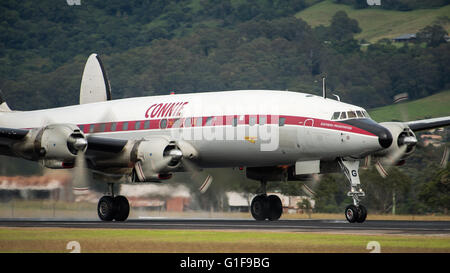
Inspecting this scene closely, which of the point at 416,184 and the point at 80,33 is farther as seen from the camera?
the point at 80,33

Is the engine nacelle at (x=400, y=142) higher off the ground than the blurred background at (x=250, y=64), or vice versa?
the blurred background at (x=250, y=64)

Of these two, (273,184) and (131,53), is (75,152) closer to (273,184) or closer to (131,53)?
(273,184)

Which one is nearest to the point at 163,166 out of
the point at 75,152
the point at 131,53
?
the point at 75,152

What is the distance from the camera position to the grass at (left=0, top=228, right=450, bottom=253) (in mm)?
20891

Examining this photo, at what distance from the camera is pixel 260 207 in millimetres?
34406

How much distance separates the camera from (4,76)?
168500 mm

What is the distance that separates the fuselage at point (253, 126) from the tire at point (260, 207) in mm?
2723

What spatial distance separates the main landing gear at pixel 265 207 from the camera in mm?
34312

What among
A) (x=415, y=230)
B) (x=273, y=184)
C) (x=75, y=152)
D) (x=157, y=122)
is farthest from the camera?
(x=273, y=184)

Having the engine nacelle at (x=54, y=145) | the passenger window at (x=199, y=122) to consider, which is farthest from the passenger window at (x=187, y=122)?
the engine nacelle at (x=54, y=145)

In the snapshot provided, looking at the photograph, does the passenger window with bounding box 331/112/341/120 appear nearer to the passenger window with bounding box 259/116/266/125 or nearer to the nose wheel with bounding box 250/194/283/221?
the passenger window with bounding box 259/116/266/125

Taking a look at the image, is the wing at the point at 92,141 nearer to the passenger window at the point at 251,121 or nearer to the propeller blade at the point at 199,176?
the propeller blade at the point at 199,176
